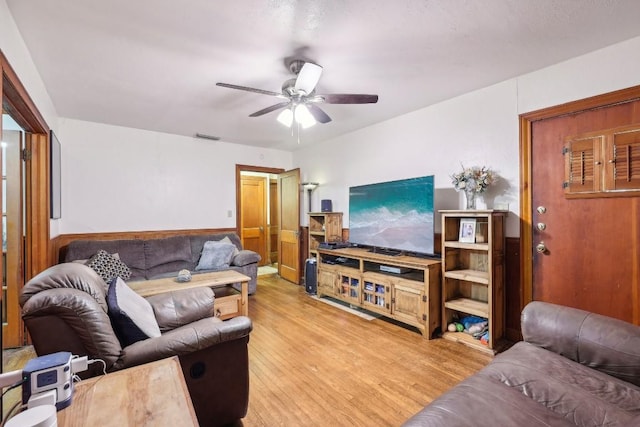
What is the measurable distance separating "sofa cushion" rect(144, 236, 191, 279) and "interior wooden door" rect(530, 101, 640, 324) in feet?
13.8

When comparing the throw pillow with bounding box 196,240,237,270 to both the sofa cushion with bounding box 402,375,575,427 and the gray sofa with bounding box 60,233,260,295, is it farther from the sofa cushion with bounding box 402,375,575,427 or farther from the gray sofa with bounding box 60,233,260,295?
the sofa cushion with bounding box 402,375,575,427

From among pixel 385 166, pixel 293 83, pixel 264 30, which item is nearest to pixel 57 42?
pixel 264 30

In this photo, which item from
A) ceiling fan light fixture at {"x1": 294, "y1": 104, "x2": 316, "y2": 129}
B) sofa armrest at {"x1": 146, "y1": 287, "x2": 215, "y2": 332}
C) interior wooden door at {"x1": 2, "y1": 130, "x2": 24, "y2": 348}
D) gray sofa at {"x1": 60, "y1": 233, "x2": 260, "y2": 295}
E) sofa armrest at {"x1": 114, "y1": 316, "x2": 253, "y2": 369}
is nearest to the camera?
sofa armrest at {"x1": 114, "y1": 316, "x2": 253, "y2": 369}

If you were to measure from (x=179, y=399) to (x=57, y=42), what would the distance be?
2517mm

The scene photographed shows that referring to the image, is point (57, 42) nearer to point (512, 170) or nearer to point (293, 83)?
point (293, 83)

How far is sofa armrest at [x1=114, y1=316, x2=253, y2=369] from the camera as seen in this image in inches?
53.0

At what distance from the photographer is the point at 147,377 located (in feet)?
3.66

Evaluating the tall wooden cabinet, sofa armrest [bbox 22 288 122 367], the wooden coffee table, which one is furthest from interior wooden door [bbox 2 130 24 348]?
the tall wooden cabinet

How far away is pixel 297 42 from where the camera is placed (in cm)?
207

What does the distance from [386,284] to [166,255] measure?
119 inches

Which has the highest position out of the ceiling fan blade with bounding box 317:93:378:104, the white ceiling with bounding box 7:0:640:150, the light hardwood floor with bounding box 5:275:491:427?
the white ceiling with bounding box 7:0:640:150

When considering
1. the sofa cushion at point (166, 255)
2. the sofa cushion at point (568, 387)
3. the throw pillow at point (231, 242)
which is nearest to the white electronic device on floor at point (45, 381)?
the sofa cushion at point (568, 387)

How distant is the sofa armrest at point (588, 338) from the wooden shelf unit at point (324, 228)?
2.91m

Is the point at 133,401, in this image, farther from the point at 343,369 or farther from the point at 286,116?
→ the point at 286,116
